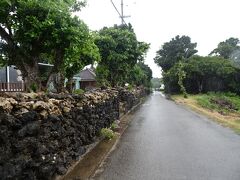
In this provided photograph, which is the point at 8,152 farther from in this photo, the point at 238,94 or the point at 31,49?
the point at 238,94

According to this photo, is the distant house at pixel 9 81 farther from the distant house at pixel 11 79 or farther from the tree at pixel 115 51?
the tree at pixel 115 51

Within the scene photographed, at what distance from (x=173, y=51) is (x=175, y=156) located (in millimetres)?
59229

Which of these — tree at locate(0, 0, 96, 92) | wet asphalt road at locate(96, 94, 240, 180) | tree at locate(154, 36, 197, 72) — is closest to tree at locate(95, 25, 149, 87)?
wet asphalt road at locate(96, 94, 240, 180)

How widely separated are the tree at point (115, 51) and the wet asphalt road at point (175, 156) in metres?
6.43

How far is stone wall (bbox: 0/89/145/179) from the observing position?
201 inches

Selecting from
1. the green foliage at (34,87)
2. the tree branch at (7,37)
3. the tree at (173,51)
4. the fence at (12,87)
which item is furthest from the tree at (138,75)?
the tree branch at (7,37)

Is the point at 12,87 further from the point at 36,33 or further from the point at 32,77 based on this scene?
the point at 36,33

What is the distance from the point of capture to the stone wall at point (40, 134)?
16.8 feet

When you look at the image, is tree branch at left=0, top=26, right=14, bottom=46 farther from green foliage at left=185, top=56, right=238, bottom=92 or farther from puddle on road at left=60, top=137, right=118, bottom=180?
green foliage at left=185, top=56, right=238, bottom=92

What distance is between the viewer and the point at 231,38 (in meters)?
82.8

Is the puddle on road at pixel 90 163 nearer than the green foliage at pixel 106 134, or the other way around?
the puddle on road at pixel 90 163

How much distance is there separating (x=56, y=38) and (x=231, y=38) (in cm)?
8152

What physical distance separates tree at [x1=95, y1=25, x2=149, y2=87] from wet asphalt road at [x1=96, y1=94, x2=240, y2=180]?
6.43 metres

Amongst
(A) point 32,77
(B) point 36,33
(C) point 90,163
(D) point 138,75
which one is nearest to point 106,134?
(C) point 90,163
